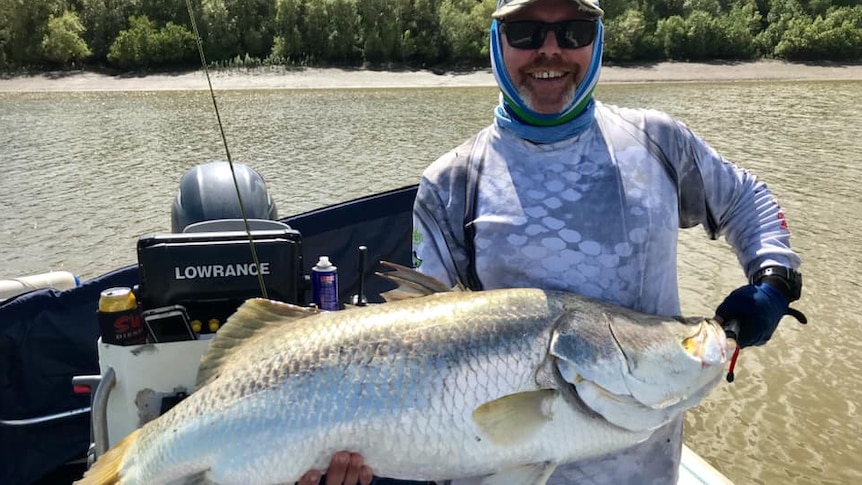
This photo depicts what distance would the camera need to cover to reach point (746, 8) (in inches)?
2645

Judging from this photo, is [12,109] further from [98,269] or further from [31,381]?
[31,381]

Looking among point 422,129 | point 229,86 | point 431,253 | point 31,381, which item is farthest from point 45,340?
point 229,86

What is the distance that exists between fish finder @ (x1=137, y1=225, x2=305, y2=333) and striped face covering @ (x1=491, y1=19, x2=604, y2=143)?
1.28 m

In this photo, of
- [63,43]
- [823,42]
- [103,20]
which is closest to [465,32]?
[103,20]

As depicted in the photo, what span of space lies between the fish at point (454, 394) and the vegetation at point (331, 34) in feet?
181

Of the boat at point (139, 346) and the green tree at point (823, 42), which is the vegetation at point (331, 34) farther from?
the boat at point (139, 346)

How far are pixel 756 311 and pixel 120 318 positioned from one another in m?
2.29

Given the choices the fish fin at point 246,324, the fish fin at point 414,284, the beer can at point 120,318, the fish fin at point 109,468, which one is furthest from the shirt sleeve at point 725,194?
the beer can at point 120,318

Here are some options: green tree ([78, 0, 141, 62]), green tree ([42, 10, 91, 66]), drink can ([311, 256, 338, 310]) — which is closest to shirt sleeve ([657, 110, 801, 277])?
drink can ([311, 256, 338, 310])

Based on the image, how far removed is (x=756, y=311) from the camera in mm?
1999

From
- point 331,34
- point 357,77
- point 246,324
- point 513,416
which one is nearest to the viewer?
point 513,416

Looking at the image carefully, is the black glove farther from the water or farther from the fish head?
the water

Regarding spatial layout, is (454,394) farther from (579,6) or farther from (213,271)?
(213,271)

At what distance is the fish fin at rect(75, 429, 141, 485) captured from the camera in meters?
2.15
